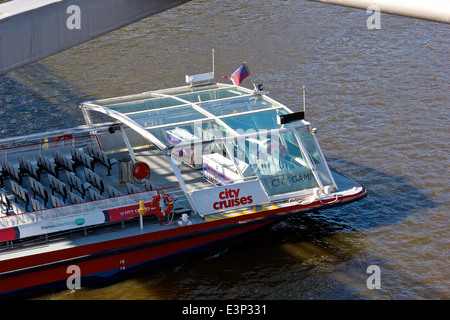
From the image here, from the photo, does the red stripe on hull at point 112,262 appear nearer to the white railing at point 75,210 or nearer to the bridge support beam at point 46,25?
the white railing at point 75,210

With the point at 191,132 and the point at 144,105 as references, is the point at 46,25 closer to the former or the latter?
the point at 191,132

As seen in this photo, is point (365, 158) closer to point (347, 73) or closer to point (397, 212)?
point (397, 212)

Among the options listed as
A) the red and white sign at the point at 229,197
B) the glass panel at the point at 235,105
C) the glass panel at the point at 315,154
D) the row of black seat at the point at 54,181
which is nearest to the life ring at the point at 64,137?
the row of black seat at the point at 54,181

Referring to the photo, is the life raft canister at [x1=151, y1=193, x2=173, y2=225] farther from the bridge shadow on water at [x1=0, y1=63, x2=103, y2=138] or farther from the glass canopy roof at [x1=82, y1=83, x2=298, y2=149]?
the bridge shadow on water at [x1=0, y1=63, x2=103, y2=138]

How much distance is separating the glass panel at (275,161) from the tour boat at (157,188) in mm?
24

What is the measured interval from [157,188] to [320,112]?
385 inches

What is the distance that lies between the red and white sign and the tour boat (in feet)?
0.08

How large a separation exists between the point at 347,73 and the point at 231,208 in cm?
1420

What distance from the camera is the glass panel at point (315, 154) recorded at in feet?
56.7

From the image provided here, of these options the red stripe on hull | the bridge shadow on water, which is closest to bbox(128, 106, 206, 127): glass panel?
the red stripe on hull

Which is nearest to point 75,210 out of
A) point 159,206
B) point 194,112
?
point 159,206

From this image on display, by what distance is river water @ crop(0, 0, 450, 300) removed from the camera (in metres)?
16.1

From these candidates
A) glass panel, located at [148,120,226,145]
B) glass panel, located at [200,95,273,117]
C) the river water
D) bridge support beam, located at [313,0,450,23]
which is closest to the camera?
bridge support beam, located at [313,0,450,23]

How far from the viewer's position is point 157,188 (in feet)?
56.7
